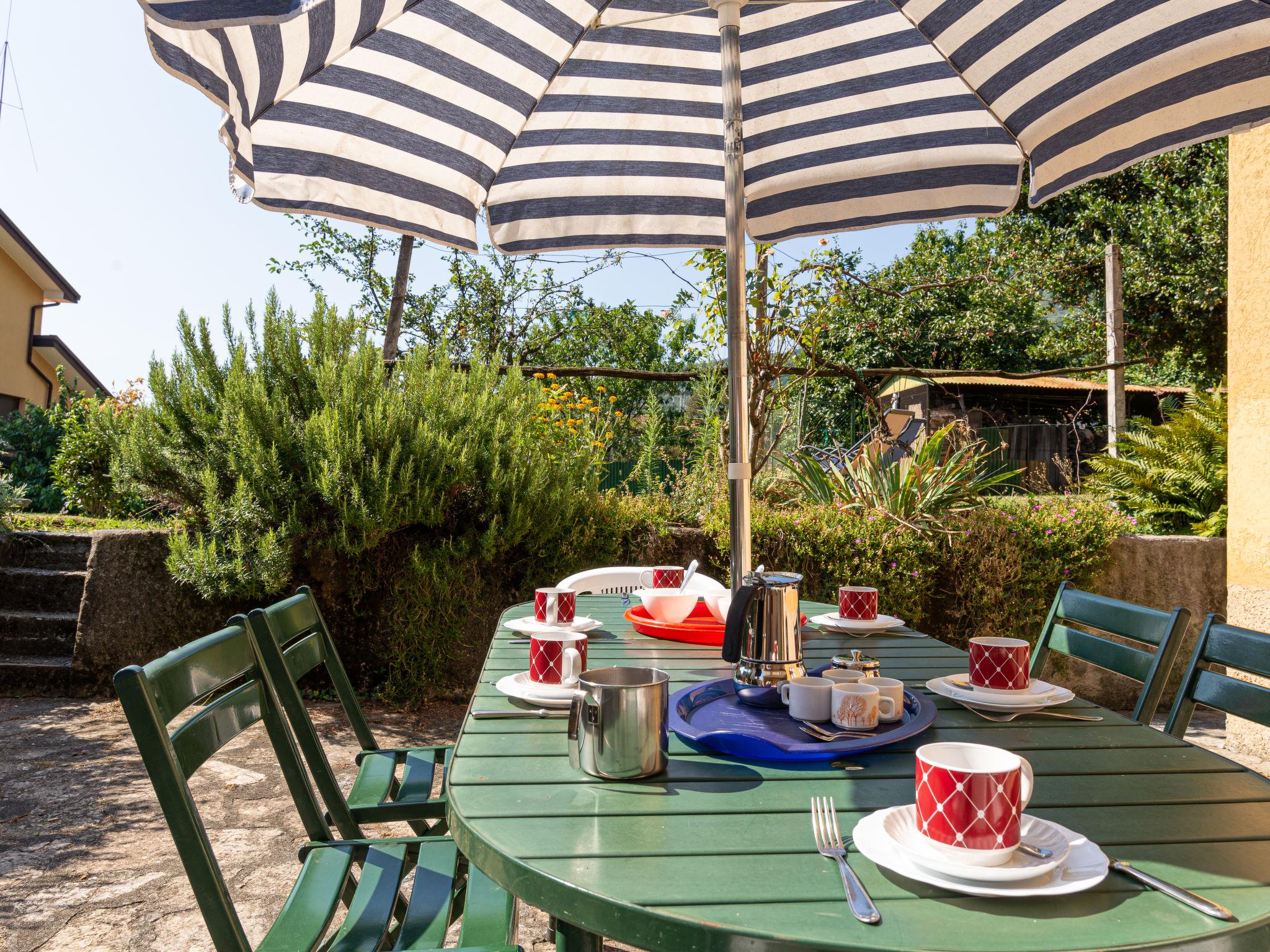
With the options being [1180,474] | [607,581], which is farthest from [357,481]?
[1180,474]

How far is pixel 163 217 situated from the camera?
16.4 m

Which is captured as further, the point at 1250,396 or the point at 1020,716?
the point at 1250,396

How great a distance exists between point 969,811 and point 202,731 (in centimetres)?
116

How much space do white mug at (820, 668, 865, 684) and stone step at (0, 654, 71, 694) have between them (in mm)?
4580

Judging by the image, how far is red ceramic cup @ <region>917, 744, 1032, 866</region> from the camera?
0.92 meters

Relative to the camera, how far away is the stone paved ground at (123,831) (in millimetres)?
2270

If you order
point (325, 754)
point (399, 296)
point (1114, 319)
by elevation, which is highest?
point (1114, 319)

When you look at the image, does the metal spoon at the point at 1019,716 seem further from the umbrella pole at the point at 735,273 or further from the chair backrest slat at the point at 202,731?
the chair backrest slat at the point at 202,731

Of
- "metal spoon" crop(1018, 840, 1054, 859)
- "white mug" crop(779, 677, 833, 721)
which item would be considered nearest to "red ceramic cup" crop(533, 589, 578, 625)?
"white mug" crop(779, 677, 833, 721)

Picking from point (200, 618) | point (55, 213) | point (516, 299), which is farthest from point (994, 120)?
point (516, 299)

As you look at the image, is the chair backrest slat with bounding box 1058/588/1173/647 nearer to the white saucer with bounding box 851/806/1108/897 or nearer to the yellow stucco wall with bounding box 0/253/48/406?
the white saucer with bounding box 851/806/1108/897

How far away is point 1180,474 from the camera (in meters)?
5.05

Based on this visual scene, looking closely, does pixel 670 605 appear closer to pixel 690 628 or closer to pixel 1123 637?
pixel 690 628

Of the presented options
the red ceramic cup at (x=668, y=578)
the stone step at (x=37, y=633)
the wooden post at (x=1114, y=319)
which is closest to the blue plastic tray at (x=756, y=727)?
the red ceramic cup at (x=668, y=578)
